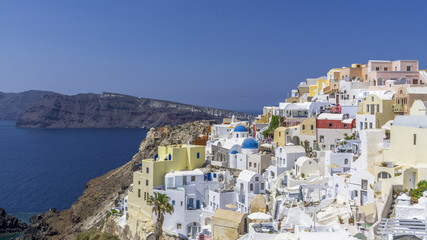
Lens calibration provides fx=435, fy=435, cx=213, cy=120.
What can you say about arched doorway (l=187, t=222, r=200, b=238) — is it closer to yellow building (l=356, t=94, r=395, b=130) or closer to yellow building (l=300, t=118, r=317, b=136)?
yellow building (l=300, t=118, r=317, b=136)

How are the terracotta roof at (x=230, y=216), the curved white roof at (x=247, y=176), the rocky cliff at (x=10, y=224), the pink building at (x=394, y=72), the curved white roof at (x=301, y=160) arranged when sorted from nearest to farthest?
1. the terracotta roof at (x=230, y=216)
2. the curved white roof at (x=247, y=176)
3. the curved white roof at (x=301, y=160)
4. the pink building at (x=394, y=72)
5. the rocky cliff at (x=10, y=224)

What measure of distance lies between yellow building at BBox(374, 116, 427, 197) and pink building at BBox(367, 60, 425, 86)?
21.5 m

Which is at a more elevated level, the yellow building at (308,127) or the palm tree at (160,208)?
the yellow building at (308,127)

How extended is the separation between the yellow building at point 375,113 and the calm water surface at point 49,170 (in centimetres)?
5405

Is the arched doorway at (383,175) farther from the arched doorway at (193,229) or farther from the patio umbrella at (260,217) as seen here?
the arched doorway at (193,229)

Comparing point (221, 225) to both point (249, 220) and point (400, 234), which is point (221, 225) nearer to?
point (249, 220)

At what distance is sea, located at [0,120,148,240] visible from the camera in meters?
77.4

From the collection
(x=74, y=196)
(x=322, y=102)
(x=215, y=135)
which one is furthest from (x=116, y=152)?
(x=322, y=102)

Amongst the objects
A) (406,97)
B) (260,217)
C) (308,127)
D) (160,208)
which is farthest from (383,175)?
(160,208)

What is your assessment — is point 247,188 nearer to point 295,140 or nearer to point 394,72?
point 295,140

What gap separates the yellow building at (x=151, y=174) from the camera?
42031 mm

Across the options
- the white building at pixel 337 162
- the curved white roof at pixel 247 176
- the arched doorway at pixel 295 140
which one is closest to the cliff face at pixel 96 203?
the curved white roof at pixel 247 176

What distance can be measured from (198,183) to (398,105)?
20.9m

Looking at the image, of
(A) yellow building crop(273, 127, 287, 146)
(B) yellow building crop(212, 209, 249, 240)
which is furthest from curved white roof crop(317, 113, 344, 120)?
(B) yellow building crop(212, 209, 249, 240)
